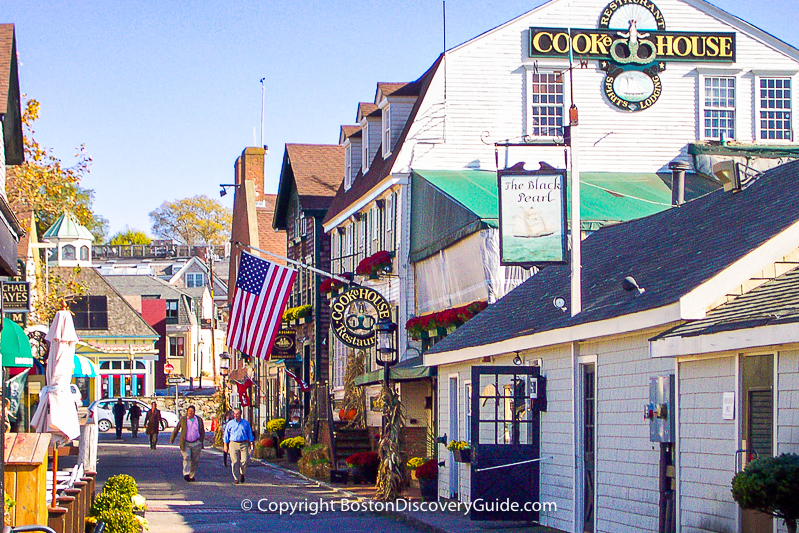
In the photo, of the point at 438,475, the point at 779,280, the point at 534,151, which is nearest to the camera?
the point at 779,280

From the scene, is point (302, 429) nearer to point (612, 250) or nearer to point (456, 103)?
point (456, 103)

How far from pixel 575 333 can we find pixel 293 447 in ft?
69.8

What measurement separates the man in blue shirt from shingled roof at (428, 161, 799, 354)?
24.8ft

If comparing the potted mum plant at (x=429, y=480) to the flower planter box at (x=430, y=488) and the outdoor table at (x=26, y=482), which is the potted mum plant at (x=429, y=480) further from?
the outdoor table at (x=26, y=482)

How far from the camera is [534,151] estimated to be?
25859 millimetres

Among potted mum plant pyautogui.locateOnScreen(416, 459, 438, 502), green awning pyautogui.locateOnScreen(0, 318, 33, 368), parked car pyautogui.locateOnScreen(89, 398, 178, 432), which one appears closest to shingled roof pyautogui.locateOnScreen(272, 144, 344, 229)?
green awning pyautogui.locateOnScreen(0, 318, 33, 368)

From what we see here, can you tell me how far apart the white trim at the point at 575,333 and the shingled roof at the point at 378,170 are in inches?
347

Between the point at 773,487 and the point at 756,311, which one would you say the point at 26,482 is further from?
the point at 756,311

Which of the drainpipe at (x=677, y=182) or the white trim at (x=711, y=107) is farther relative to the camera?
the white trim at (x=711, y=107)

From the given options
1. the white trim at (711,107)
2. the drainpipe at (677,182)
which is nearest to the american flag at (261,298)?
the drainpipe at (677,182)

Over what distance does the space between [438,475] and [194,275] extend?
7989 centimetres

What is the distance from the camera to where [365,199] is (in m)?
30.3

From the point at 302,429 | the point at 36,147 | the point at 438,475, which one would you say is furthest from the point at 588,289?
the point at 302,429

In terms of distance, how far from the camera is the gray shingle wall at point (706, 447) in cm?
1077
